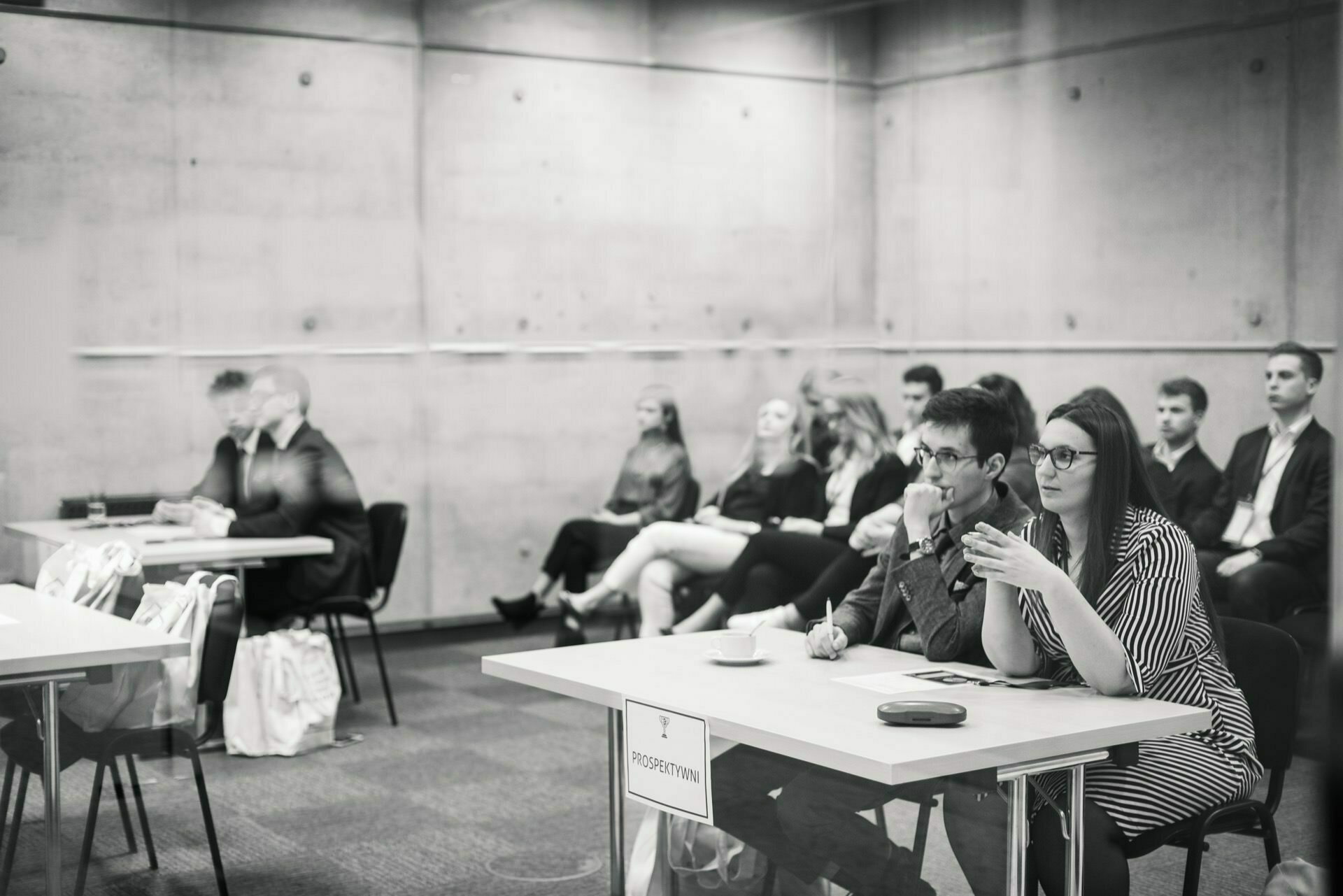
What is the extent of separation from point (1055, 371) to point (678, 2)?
7.43 ft

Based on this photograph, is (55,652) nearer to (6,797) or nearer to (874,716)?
(6,797)

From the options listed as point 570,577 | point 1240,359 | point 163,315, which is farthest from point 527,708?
point 1240,359

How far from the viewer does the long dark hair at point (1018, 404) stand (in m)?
4.91

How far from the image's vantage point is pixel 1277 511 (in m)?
4.72

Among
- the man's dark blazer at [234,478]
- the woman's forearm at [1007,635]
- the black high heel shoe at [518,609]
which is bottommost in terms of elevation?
the black high heel shoe at [518,609]

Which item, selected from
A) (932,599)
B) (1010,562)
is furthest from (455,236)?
(1010,562)

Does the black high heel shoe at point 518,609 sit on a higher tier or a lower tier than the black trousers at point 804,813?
lower

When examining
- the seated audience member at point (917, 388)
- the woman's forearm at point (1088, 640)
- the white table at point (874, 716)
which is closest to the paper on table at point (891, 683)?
the white table at point (874, 716)

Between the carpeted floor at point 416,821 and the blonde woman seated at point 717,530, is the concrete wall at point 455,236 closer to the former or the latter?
the blonde woman seated at point 717,530

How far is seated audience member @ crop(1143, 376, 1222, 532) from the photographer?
16.7 feet

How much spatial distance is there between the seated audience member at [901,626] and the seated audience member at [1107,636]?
208mm

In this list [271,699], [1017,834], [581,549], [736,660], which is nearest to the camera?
[1017,834]

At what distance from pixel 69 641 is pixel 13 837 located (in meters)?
0.78

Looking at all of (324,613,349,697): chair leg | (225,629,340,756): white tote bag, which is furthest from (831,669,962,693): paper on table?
(324,613,349,697): chair leg
